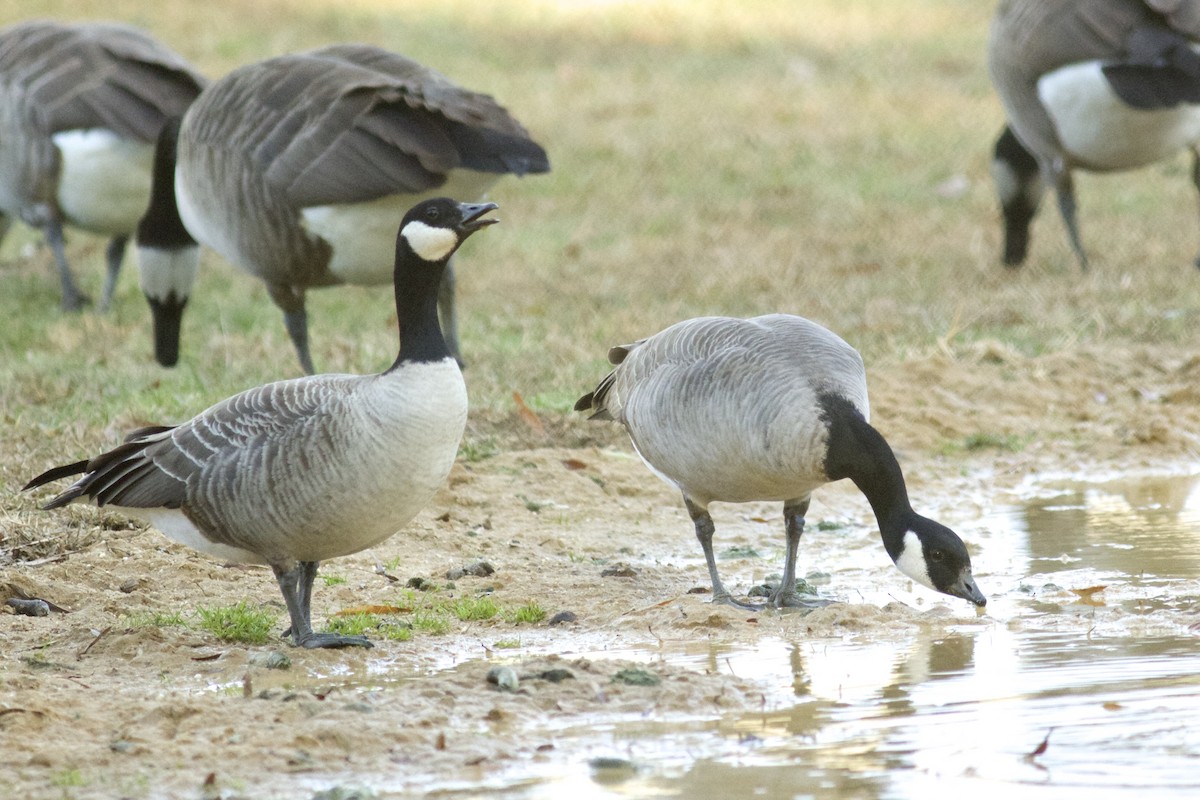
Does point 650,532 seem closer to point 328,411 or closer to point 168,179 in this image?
point 328,411

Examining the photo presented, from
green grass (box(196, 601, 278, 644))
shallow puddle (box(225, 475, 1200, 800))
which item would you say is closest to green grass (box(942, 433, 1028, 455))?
shallow puddle (box(225, 475, 1200, 800))

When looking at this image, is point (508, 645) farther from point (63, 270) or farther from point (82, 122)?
point (63, 270)

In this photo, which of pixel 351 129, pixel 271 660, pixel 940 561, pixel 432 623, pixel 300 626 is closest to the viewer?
pixel 271 660

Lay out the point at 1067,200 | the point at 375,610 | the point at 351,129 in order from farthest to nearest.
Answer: the point at 1067,200, the point at 351,129, the point at 375,610

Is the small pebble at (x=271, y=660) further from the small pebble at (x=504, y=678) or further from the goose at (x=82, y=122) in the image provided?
the goose at (x=82, y=122)

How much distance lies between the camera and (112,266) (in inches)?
424

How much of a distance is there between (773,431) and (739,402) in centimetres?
17

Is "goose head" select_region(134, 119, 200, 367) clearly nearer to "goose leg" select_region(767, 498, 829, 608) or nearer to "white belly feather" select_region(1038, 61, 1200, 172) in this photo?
"goose leg" select_region(767, 498, 829, 608)

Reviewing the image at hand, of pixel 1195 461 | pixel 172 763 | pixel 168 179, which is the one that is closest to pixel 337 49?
pixel 168 179

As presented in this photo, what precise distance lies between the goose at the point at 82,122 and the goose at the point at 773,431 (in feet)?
18.4

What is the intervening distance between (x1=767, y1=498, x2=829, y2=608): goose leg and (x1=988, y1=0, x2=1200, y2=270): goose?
5456 mm

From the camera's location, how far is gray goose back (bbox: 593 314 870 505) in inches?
198

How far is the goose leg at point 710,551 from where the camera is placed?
531 cm

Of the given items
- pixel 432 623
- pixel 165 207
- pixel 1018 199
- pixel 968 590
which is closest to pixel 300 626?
pixel 432 623
